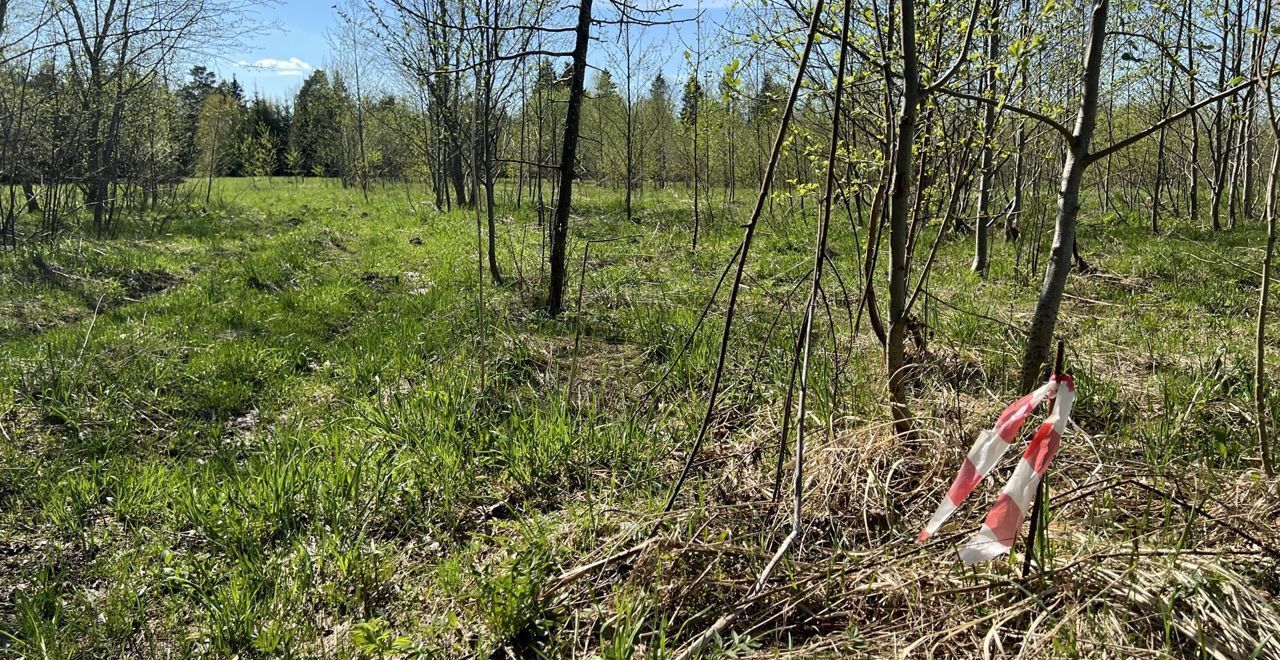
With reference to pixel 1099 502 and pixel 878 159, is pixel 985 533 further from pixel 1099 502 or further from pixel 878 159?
pixel 878 159

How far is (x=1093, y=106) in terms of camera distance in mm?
2611

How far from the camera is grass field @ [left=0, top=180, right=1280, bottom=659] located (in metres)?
1.85

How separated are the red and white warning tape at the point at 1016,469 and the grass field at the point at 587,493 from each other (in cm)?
36

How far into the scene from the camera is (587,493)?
251 centimetres

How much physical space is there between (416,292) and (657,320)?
3340 mm

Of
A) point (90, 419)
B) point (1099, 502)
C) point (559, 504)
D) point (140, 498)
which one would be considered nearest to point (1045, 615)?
point (1099, 502)

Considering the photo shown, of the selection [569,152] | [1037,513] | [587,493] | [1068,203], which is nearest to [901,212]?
[1068,203]

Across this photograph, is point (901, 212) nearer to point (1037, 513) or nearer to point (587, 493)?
point (1037, 513)

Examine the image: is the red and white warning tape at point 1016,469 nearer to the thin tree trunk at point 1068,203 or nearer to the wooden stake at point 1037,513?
the wooden stake at point 1037,513

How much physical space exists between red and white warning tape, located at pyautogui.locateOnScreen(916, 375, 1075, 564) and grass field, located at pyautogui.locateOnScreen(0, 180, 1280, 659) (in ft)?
1.17

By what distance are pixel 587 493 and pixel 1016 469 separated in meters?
1.43

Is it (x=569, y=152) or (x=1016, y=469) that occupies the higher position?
(x=569, y=152)

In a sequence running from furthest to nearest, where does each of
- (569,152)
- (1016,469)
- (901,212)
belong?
1. (569,152)
2. (901,212)
3. (1016,469)

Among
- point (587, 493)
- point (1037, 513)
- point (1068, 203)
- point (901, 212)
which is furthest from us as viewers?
point (1068, 203)
